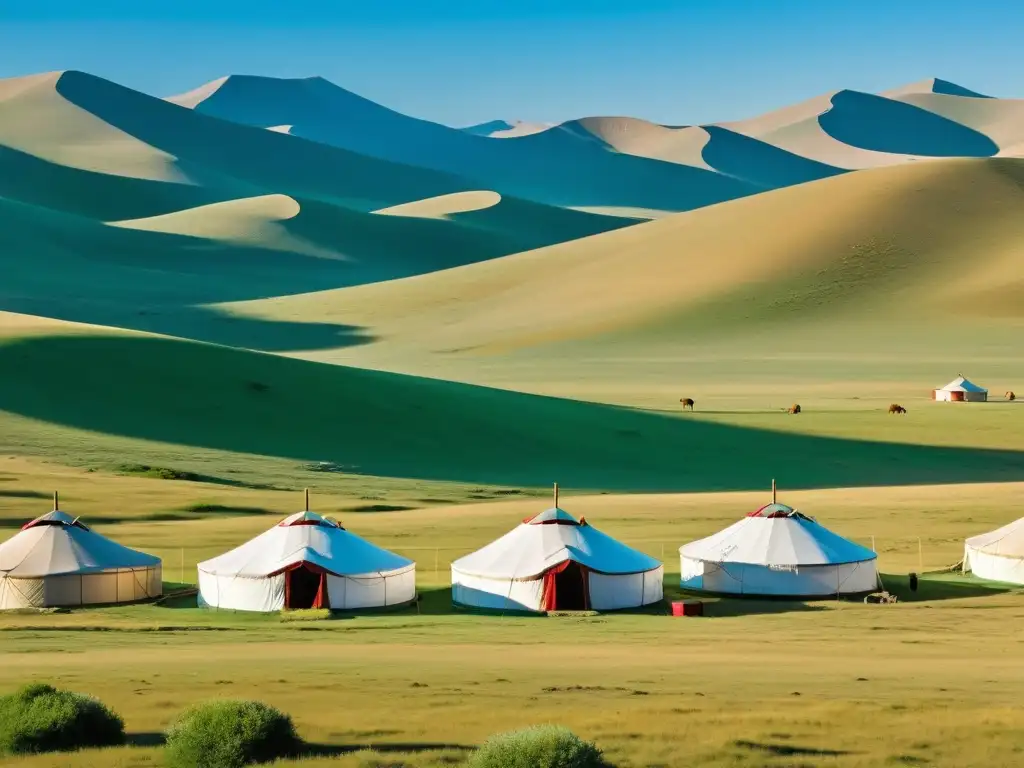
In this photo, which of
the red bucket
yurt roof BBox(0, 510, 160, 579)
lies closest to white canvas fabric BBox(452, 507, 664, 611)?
the red bucket

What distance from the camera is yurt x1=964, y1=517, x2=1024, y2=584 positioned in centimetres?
3219

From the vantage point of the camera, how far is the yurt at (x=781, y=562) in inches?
1236

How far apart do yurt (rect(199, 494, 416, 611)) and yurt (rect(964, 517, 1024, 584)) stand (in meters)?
10.9

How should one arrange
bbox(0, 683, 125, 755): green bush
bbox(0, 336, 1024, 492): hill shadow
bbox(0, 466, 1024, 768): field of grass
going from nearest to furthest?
bbox(0, 683, 125, 755): green bush → bbox(0, 466, 1024, 768): field of grass → bbox(0, 336, 1024, 492): hill shadow

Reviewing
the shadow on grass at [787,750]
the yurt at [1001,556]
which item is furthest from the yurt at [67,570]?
the shadow on grass at [787,750]

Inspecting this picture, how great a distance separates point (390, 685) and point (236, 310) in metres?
110

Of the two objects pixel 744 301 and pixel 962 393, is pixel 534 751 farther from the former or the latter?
pixel 744 301

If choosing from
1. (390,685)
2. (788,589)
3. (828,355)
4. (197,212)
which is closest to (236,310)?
(828,355)

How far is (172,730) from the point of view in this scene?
16.0m

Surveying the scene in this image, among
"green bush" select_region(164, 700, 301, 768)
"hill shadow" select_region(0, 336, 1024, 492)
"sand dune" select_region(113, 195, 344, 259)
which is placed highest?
"sand dune" select_region(113, 195, 344, 259)

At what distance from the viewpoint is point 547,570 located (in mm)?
30000

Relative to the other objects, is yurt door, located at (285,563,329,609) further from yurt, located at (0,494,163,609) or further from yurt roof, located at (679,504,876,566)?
yurt roof, located at (679,504,876,566)

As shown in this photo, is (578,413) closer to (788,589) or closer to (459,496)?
(459,496)

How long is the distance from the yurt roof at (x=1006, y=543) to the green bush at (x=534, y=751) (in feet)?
63.4
